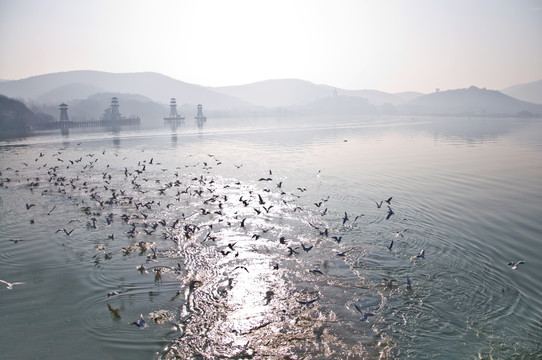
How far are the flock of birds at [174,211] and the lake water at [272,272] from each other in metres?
0.13

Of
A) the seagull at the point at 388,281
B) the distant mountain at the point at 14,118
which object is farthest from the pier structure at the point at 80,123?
the seagull at the point at 388,281

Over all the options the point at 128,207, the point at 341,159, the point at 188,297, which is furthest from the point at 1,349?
the point at 341,159

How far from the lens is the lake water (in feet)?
30.1

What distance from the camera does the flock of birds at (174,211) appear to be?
14406 millimetres

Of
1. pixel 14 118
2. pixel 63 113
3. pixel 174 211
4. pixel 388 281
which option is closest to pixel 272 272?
pixel 388 281

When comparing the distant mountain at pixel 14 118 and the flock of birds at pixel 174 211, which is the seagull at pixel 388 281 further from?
the distant mountain at pixel 14 118

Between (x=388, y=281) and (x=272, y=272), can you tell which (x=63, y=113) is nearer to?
(x=272, y=272)

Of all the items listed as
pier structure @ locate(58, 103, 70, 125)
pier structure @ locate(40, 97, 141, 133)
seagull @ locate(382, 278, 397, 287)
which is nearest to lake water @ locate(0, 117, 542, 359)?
seagull @ locate(382, 278, 397, 287)

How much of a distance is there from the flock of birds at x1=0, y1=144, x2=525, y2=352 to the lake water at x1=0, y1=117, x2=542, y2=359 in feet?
0.43

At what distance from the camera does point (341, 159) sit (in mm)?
39812

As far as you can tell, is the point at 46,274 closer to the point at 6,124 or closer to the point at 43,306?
the point at 43,306

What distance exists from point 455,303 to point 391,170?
76.2 feet

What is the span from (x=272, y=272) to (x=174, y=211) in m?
9.52

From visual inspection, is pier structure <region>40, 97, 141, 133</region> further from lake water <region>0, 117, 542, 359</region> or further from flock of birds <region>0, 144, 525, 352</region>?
lake water <region>0, 117, 542, 359</region>
